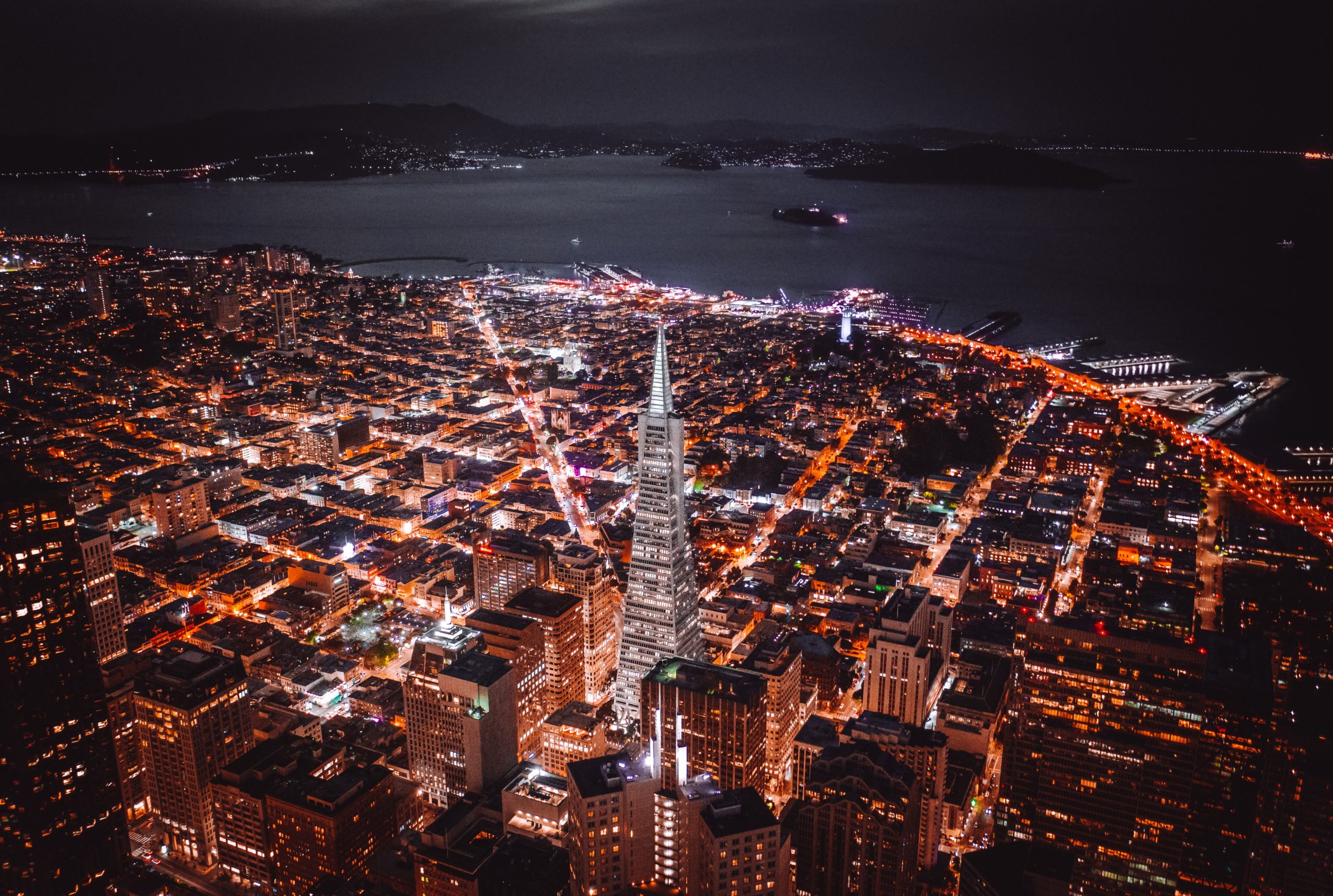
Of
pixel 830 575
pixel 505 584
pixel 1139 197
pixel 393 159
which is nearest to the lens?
pixel 505 584

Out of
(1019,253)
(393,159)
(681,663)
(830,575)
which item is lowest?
(830,575)

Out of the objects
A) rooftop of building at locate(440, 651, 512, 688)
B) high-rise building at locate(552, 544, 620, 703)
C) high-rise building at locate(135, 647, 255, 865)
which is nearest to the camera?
high-rise building at locate(135, 647, 255, 865)

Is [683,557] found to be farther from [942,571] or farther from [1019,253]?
[1019,253]

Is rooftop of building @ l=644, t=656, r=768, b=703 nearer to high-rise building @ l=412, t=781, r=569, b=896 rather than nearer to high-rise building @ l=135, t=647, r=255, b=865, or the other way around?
high-rise building @ l=412, t=781, r=569, b=896

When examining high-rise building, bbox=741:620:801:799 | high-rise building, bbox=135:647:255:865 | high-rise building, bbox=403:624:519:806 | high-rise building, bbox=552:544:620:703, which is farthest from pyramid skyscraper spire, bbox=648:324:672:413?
high-rise building, bbox=135:647:255:865

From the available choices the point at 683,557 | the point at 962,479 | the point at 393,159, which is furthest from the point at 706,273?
the point at 393,159

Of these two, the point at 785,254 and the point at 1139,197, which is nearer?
the point at 785,254

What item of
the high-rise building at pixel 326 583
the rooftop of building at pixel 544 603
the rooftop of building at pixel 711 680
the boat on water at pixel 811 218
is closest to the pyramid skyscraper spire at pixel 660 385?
the rooftop of building at pixel 544 603

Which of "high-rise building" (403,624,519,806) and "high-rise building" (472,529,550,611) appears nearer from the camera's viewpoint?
"high-rise building" (403,624,519,806)

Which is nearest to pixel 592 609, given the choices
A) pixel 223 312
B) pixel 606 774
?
pixel 606 774
